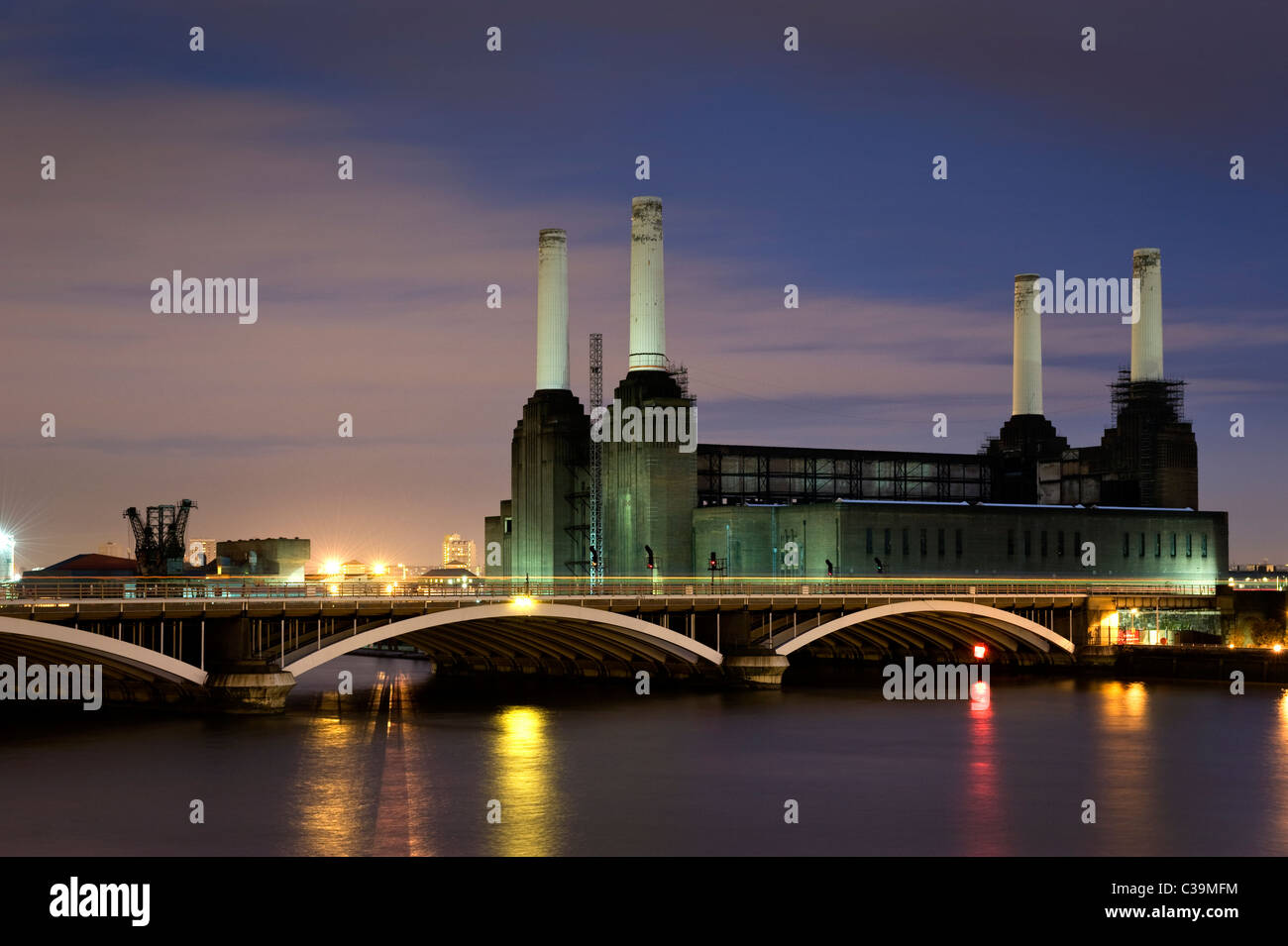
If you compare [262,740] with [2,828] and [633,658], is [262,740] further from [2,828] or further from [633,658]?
[633,658]

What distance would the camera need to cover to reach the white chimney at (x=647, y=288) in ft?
381

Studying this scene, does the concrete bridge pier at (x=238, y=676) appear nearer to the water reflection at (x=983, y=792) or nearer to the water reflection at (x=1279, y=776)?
the water reflection at (x=983, y=792)

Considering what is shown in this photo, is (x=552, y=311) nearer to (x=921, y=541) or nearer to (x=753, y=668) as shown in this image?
(x=921, y=541)

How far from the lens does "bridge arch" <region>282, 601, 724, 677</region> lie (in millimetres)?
72875

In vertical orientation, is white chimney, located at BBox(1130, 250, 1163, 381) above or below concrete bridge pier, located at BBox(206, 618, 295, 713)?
above

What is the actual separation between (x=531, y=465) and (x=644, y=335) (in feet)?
57.4

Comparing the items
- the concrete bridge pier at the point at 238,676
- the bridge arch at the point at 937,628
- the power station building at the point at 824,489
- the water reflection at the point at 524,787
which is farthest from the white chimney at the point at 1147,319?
the concrete bridge pier at the point at 238,676

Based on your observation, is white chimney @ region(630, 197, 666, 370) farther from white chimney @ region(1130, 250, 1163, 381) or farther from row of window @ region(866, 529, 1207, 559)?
white chimney @ region(1130, 250, 1163, 381)

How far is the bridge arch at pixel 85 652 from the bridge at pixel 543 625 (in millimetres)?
84

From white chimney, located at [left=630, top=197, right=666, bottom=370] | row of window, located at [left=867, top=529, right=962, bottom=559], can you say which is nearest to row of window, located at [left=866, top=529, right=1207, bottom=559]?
row of window, located at [left=867, top=529, right=962, bottom=559]

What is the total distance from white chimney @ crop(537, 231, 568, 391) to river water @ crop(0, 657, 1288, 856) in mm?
46701

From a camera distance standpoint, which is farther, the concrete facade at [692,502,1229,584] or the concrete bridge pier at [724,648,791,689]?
the concrete facade at [692,502,1229,584]

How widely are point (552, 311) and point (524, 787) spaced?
72.3 metres
